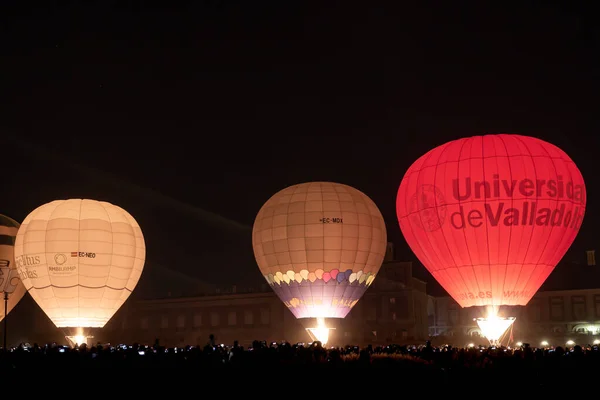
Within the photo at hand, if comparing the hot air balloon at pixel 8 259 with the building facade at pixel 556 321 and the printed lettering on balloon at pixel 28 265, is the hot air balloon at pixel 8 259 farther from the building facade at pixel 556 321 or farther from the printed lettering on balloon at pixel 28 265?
the building facade at pixel 556 321

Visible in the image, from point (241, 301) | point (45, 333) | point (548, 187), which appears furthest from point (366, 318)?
point (548, 187)

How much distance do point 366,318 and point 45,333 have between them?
32.8m

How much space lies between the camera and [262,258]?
39750mm

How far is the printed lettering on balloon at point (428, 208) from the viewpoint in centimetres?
3180

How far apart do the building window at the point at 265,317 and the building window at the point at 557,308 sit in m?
25.3

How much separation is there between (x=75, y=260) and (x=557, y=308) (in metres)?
47.6

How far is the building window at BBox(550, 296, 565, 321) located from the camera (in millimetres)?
71062

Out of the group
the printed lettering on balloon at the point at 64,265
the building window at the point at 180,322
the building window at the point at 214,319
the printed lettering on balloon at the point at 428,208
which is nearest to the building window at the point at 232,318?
the building window at the point at 214,319

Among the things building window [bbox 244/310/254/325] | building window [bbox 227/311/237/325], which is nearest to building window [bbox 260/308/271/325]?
building window [bbox 244/310/254/325]

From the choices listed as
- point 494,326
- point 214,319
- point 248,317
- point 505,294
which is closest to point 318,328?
point 494,326

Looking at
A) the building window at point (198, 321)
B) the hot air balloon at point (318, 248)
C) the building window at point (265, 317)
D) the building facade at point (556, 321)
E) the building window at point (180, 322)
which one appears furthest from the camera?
the building window at point (180, 322)

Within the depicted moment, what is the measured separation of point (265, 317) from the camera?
249ft

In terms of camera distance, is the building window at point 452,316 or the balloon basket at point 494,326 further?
the building window at point 452,316

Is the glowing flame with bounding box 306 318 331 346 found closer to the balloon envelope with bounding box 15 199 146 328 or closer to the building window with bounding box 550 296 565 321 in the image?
the balloon envelope with bounding box 15 199 146 328
